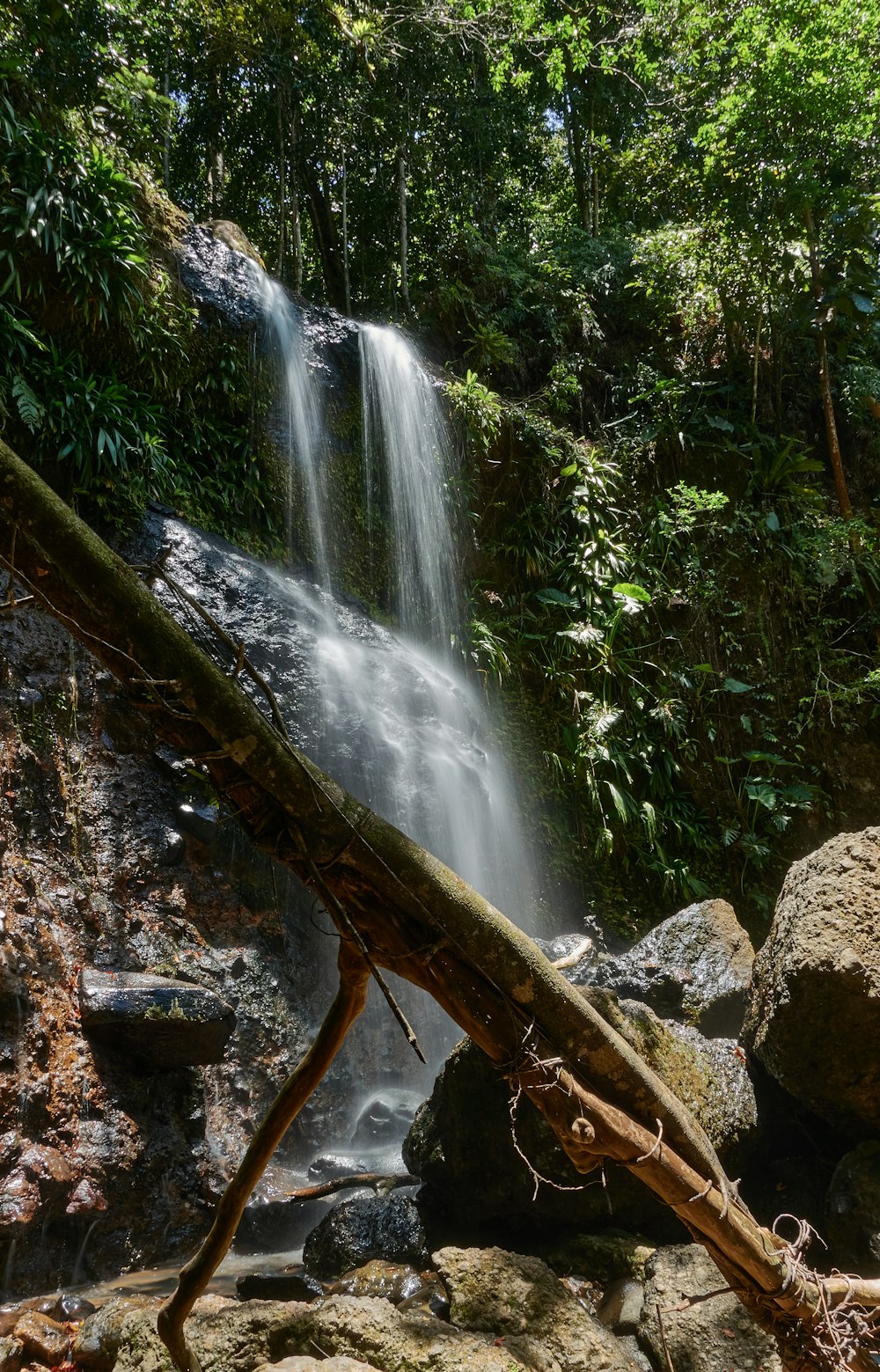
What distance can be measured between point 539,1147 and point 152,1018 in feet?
6.89

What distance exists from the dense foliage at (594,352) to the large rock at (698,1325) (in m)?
5.28

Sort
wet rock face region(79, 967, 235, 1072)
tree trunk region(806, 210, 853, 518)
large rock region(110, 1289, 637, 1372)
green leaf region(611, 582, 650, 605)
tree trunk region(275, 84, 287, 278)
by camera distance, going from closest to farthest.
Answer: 1. large rock region(110, 1289, 637, 1372)
2. wet rock face region(79, 967, 235, 1072)
3. green leaf region(611, 582, 650, 605)
4. tree trunk region(806, 210, 853, 518)
5. tree trunk region(275, 84, 287, 278)

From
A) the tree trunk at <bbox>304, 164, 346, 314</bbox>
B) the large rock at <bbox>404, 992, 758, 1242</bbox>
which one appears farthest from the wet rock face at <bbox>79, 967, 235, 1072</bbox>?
the tree trunk at <bbox>304, 164, 346, 314</bbox>

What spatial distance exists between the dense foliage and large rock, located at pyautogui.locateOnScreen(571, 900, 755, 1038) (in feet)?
8.12

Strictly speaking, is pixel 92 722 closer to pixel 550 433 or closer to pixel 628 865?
pixel 628 865

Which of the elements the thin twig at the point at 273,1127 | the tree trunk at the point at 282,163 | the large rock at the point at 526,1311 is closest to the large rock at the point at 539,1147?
the large rock at the point at 526,1311

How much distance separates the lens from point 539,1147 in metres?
4.15

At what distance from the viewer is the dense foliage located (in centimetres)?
751

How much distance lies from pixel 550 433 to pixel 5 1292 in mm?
9268

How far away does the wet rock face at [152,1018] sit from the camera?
15.0 ft

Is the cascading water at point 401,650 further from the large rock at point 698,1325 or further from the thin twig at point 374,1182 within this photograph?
the large rock at point 698,1325

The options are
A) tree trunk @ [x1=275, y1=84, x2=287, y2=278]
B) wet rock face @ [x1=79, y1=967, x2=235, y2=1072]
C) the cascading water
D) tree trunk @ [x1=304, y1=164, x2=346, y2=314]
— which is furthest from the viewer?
tree trunk @ [x1=304, y1=164, x2=346, y2=314]

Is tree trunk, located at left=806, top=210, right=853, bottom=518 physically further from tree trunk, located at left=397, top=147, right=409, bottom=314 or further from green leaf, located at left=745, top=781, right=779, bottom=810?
tree trunk, located at left=397, top=147, right=409, bottom=314

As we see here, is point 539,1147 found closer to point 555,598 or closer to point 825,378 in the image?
point 555,598
